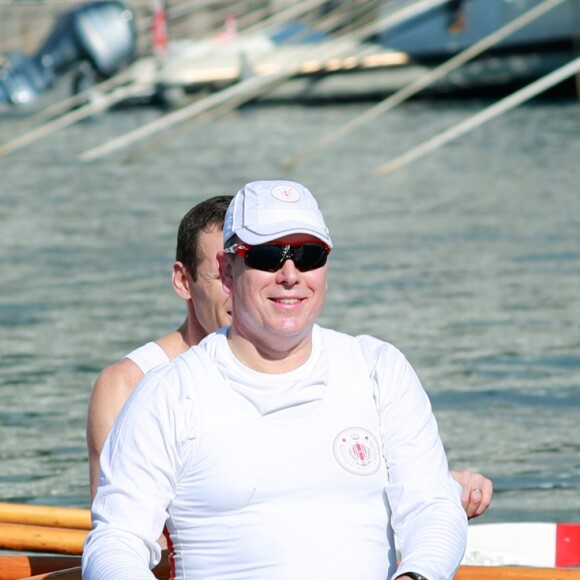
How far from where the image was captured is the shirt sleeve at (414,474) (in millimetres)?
3404

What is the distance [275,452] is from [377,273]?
982cm

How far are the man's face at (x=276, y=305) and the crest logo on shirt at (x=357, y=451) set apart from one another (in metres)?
0.23

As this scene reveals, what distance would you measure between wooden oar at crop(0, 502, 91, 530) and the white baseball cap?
6.57ft

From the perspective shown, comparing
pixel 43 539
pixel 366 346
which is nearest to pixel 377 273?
pixel 43 539

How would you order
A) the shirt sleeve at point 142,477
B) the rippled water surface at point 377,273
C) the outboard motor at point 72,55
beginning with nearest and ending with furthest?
the shirt sleeve at point 142,477 → the rippled water surface at point 377,273 → the outboard motor at point 72,55

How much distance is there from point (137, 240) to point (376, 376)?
39.0ft

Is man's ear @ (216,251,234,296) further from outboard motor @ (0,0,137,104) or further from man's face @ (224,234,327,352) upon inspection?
outboard motor @ (0,0,137,104)

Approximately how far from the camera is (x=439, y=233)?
595 inches

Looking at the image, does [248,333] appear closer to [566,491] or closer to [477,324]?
[566,491]

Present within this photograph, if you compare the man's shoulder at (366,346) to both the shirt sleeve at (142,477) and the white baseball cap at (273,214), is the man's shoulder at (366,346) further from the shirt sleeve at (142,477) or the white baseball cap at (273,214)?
the shirt sleeve at (142,477)

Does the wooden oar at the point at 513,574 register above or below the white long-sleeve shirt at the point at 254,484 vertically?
below

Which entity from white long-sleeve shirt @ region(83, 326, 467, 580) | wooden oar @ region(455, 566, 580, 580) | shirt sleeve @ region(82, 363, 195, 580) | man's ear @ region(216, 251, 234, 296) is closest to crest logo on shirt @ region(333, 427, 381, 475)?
white long-sleeve shirt @ region(83, 326, 467, 580)

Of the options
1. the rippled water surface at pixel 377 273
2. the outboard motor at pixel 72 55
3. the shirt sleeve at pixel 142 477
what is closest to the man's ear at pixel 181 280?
the shirt sleeve at pixel 142 477

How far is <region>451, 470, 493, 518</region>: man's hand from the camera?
407 cm
